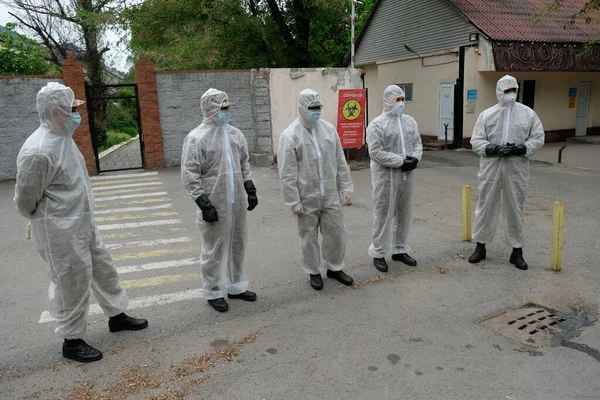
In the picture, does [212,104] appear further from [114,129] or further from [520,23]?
[114,129]

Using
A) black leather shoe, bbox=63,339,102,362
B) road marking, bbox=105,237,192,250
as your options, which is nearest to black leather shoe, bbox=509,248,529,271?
road marking, bbox=105,237,192,250

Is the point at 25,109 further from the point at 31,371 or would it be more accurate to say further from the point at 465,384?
the point at 465,384

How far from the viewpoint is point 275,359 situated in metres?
3.52

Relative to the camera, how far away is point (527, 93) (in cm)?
1644

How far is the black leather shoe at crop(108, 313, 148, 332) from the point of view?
157 inches

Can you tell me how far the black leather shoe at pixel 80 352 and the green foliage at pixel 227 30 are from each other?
1221 cm

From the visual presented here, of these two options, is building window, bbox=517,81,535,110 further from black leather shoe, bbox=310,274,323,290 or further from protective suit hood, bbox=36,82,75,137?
protective suit hood, bbox=36,82,75,137

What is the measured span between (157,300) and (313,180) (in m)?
Result: 1.93

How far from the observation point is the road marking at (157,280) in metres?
5.08

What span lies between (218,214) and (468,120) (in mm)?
13034

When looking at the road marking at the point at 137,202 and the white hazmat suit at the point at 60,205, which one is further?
the road marking at the point at 137,202

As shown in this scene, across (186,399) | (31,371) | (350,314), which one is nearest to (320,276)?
(350,314)

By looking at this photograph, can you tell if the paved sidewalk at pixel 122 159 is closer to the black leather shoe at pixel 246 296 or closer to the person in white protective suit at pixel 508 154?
the black leather shoe at pixel 246 296

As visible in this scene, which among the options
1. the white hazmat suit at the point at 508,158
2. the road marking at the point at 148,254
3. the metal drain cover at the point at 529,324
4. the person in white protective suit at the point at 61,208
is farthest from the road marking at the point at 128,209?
the metal drain cover at the point at 529,324
